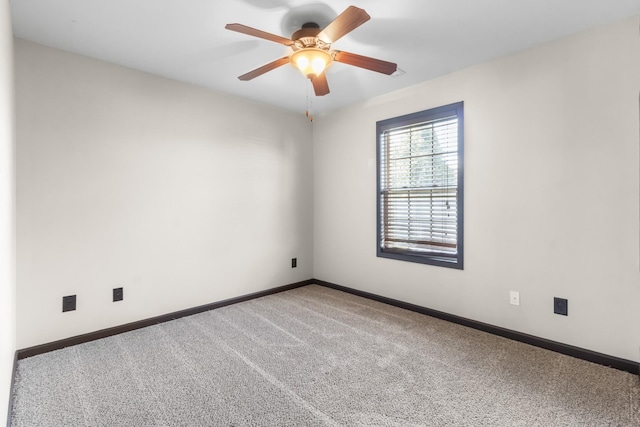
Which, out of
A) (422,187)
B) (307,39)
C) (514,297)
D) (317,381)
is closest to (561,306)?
(514,297)

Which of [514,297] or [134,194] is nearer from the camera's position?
[514,297]

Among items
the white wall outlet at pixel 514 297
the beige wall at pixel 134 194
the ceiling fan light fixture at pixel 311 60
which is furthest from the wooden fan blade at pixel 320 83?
the white wall outlet at pixel 514 297

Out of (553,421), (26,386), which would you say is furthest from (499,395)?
(26,386)

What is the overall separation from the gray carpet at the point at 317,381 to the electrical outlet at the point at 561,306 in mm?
319

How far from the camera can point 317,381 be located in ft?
6.69

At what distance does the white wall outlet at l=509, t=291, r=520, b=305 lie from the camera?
2620 millimetres

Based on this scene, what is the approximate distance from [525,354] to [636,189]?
1370 mm

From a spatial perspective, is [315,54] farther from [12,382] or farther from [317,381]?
[12,382]

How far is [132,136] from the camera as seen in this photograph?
9.43ft

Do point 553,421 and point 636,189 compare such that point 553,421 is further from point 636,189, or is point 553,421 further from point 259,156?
point 259,156

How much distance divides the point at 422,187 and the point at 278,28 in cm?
203

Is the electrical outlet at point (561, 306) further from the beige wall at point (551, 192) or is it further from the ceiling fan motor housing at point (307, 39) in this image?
the ceiling fan motor housing at point (307, 39)

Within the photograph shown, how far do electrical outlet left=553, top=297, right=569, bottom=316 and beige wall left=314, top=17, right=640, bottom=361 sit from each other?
3 centimetres

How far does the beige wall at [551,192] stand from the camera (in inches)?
84.3
